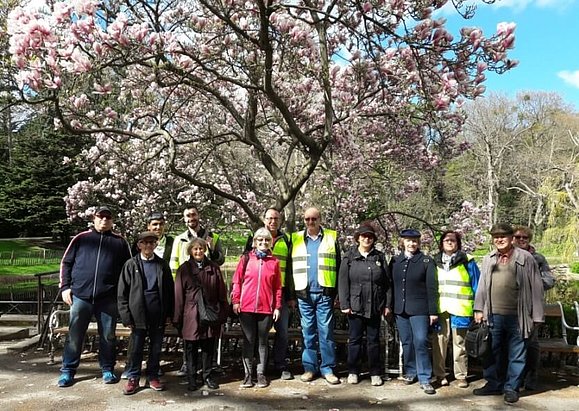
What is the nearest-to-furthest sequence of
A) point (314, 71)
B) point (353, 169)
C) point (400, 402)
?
1. point (400, 402)
2. point (314, 71)
3. point (353, 169)

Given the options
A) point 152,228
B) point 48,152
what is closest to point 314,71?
point 152,228

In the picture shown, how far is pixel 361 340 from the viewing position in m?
5.35

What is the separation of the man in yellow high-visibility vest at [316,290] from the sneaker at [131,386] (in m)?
1.63

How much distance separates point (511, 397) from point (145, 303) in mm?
3496


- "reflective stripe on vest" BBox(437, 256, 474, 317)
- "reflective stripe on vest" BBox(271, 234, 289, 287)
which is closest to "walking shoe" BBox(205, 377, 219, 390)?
"reflective stripe on vest" BBox(271, 234, 289, 287)

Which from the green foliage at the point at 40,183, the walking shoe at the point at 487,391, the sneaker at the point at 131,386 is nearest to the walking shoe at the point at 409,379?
the walking shoe at the point at 487,391

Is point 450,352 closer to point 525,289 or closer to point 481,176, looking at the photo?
point 525,289

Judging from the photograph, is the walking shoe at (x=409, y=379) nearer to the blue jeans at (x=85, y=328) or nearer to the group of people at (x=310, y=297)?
the group of people at (x=310, y=297)

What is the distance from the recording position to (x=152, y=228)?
5402mm

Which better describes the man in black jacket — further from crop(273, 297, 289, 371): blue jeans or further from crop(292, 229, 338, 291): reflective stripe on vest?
crop(292, 229, 338, 291): reflective stripe on vest

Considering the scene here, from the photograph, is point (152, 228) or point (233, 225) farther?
point (233, 225)

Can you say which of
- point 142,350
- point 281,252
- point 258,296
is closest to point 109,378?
point 142,350

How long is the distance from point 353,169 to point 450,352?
3.95 m

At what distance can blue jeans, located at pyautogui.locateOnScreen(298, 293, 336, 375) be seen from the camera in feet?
17.6
